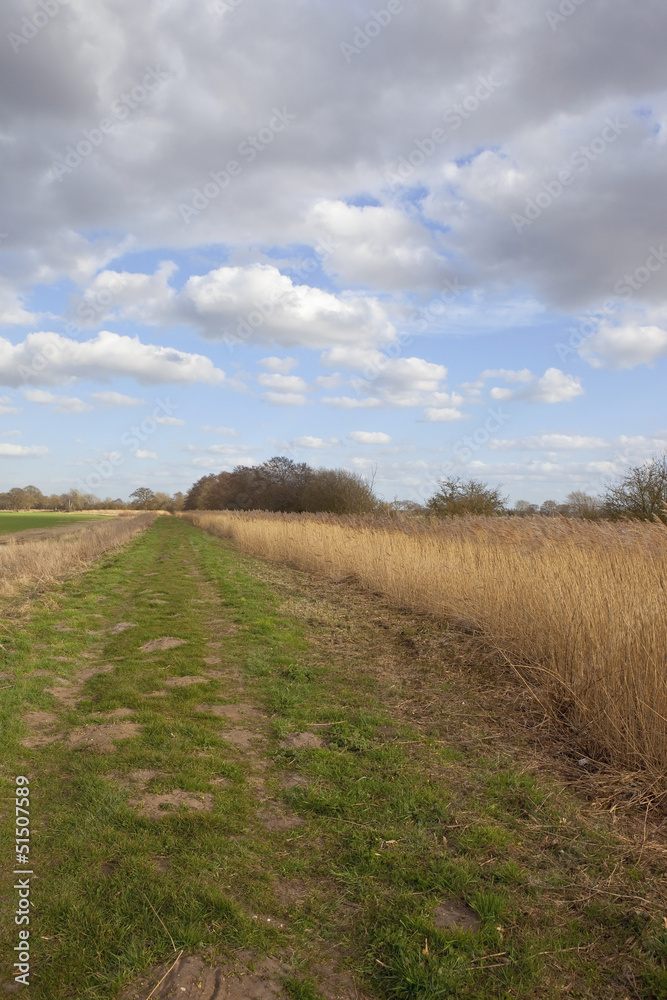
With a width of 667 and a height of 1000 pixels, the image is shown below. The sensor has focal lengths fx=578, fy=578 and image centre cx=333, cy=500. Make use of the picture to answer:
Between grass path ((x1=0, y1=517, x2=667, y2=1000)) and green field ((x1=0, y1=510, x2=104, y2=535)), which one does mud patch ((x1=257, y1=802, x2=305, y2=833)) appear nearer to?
grass path ((x1=0, y1=517, x2=667, y2=1000))

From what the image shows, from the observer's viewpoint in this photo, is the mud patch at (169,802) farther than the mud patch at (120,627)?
No

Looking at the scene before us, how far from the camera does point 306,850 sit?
10.7 feet

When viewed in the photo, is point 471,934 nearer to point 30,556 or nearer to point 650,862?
point 650,862

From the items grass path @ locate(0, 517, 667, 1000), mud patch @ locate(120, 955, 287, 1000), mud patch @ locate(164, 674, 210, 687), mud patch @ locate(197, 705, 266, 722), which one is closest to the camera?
mud patch @ locate(120, 955, 287, 1000)

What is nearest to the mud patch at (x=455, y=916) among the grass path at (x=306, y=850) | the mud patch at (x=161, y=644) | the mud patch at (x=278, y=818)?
the grass path at (x=306, y=850)

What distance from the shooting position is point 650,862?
3.16 metres

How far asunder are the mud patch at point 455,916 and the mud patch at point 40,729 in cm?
349

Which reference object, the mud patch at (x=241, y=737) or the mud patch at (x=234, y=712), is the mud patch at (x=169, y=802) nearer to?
the mud patch at (x=241, y=737)

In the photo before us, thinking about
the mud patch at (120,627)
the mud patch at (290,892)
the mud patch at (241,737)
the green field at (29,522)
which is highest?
the green field at (29,522)

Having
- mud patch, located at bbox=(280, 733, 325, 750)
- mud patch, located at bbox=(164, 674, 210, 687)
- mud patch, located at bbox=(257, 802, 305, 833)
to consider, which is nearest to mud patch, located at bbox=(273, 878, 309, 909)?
mud patch, located at bbox=(257, 802, 305, 833)

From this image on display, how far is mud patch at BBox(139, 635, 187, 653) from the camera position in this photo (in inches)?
303

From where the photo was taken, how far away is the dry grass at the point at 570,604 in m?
4.27

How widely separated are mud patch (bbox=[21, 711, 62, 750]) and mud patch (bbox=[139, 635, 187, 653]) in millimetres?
2239

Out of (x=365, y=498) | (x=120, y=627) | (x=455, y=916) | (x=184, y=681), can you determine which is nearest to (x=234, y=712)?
(x=184, y=681)
